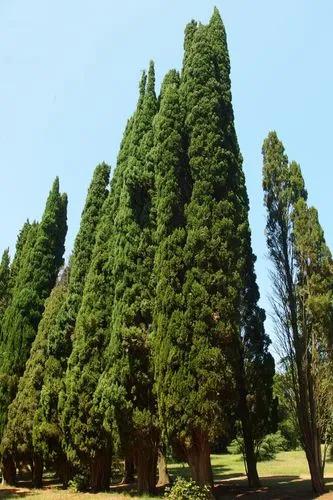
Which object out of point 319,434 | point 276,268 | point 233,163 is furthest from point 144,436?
point 233,163

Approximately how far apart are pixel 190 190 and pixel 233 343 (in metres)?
4.99

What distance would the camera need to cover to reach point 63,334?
64.6ft

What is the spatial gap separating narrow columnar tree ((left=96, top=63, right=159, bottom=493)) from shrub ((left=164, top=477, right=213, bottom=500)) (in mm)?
2450

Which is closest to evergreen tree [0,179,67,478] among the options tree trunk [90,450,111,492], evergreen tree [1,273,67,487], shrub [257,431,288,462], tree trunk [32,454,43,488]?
evergreen tree [1,273,67,487]

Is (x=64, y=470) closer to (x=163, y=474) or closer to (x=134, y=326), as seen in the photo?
(x=163, y=474)

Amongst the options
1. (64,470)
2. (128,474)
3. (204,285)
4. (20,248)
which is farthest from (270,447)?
(204,285)

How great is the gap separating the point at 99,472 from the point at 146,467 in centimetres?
266

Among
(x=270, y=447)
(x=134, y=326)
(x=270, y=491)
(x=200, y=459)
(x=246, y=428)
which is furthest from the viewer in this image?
(x=270, y=447)

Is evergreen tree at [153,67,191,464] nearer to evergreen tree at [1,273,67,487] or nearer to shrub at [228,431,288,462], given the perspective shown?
evergreen tree at [1,273,67,487]

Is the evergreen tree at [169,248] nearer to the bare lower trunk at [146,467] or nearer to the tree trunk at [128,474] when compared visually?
the bare lower trunk at [146,467]

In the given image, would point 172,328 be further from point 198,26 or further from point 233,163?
point 198,26

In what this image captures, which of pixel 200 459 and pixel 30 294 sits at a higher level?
pixel 30 294

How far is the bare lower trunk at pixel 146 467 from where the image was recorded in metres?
15.0

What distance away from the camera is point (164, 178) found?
14852mm
